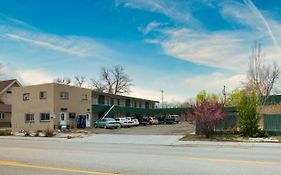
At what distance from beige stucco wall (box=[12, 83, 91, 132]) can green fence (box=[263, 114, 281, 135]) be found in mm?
27042

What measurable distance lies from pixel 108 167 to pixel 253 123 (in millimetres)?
21847

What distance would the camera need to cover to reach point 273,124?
31766mm

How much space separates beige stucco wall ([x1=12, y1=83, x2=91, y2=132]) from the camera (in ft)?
166

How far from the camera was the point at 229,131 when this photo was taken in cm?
3344

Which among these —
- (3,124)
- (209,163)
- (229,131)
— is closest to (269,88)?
(229,131)

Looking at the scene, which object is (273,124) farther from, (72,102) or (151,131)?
(72,102)

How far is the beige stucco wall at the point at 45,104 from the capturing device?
5056cm

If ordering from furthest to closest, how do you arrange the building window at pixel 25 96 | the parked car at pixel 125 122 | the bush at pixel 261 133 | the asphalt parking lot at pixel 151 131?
the parked car at pixel 125 122 < the building window at pixel 25 96 < the asphalt parking lot at pixel 151 131 < the bush at pixel 261 133

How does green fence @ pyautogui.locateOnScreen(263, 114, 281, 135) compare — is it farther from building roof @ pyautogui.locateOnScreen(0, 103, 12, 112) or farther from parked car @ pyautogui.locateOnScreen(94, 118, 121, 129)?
building roof @ pyautogui.locateOnScreen(0, 103, 12, 112)

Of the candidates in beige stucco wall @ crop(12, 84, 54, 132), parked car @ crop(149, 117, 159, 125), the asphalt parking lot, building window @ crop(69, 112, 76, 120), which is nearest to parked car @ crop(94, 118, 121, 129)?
building window @ crop(69, 112, 76, 120)

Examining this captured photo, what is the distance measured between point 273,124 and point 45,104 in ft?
99.5

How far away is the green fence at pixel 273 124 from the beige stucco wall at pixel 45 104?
2704 cm

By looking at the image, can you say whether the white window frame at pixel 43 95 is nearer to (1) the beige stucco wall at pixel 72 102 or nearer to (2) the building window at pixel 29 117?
(1) the beige stucco wall at pixel 72 102

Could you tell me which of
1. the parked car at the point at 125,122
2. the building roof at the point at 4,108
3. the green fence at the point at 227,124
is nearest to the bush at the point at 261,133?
the green fence at the point at 227,124
